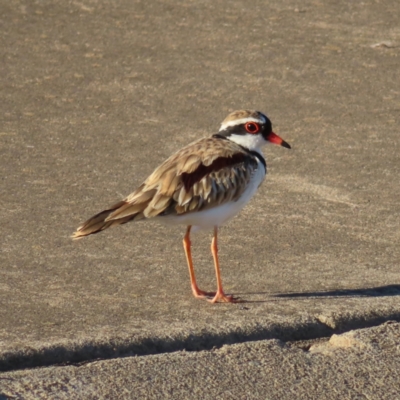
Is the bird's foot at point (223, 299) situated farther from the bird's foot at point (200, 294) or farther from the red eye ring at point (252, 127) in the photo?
the red eye ring at point (252, 127)

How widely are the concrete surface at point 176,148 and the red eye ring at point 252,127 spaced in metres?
0.73

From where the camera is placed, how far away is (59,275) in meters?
5.82

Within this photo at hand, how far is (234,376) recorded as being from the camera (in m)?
4.64

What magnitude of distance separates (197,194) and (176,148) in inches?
87.8

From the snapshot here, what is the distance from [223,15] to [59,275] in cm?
548

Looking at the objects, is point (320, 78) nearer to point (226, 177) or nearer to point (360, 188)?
point (360, 188)

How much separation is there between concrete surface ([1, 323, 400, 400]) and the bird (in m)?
0.83

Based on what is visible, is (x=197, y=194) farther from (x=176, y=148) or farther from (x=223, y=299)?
(x=176, y=148)

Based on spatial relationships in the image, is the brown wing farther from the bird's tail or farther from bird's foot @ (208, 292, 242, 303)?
bird's foot @ (208, 292, 242, 303)

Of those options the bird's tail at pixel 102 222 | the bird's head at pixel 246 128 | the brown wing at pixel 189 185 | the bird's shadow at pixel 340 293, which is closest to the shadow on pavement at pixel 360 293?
the bird's shadow at pixel 340 293

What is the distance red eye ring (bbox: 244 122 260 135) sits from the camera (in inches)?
251

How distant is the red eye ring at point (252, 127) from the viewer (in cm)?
638

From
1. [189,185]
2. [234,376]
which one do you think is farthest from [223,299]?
[234,376]

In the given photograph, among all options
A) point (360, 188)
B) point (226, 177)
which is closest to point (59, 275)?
point (226, 177)
